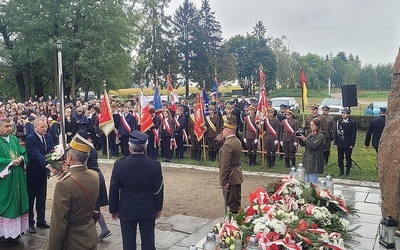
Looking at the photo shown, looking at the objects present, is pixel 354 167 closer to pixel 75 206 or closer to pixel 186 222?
pixel 186 222

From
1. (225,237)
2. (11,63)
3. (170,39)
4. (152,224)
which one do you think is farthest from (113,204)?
(170,39)

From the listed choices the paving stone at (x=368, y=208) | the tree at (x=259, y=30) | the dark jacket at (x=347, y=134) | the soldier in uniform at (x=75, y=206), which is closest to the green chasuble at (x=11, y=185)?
the soldier in uniform at (x=75, y=206)

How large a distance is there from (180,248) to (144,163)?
6.53 feet

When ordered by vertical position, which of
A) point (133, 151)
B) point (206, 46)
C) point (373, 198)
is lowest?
point (373, 198)

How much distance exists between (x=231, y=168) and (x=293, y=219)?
7.30 feet

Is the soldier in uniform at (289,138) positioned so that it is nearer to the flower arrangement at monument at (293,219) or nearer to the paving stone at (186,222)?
the paving stone at (186,222)

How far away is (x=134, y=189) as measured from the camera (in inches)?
194

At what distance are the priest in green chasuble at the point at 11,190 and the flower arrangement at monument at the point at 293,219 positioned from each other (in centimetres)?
353

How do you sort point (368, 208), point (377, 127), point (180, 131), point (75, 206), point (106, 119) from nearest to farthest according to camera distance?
point (75, 206)
point (368, 208)
point (377, 127)
point (106, 119)
point (180, 131)

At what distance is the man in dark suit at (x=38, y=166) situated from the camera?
266 inches

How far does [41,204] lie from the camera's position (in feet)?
23.4

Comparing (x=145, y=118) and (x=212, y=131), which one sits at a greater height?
(x=145, y=118)

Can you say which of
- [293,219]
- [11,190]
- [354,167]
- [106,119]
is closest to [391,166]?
[293,219]

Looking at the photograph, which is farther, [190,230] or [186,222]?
[186,222]
